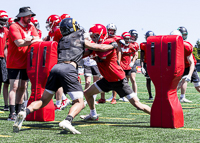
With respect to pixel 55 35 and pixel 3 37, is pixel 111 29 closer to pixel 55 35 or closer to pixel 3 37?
pixel 55 35

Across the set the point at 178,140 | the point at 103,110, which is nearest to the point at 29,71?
the point at 103,110

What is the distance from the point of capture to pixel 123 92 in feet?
19.4

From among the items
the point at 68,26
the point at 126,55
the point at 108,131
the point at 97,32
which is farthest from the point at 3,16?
the point at 126,55

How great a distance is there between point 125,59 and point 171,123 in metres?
4.85

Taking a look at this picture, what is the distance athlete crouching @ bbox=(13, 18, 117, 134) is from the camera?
504 centimetres

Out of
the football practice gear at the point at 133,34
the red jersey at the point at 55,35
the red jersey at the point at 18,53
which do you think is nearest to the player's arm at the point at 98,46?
the red jersey at the point at 18,53

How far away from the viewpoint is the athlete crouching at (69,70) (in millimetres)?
5039

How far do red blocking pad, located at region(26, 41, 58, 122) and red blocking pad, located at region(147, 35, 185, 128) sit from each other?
1.75 meters

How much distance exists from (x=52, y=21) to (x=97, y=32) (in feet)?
6.42

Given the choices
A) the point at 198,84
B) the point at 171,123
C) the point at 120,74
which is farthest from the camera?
the point at 198,84

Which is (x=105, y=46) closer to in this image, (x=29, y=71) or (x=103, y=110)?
(x=29, y=71)

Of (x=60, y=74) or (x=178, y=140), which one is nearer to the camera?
(x=178, y=140)

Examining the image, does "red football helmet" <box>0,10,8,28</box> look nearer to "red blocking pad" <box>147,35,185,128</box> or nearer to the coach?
the coach

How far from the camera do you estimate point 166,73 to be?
5.49 meters
